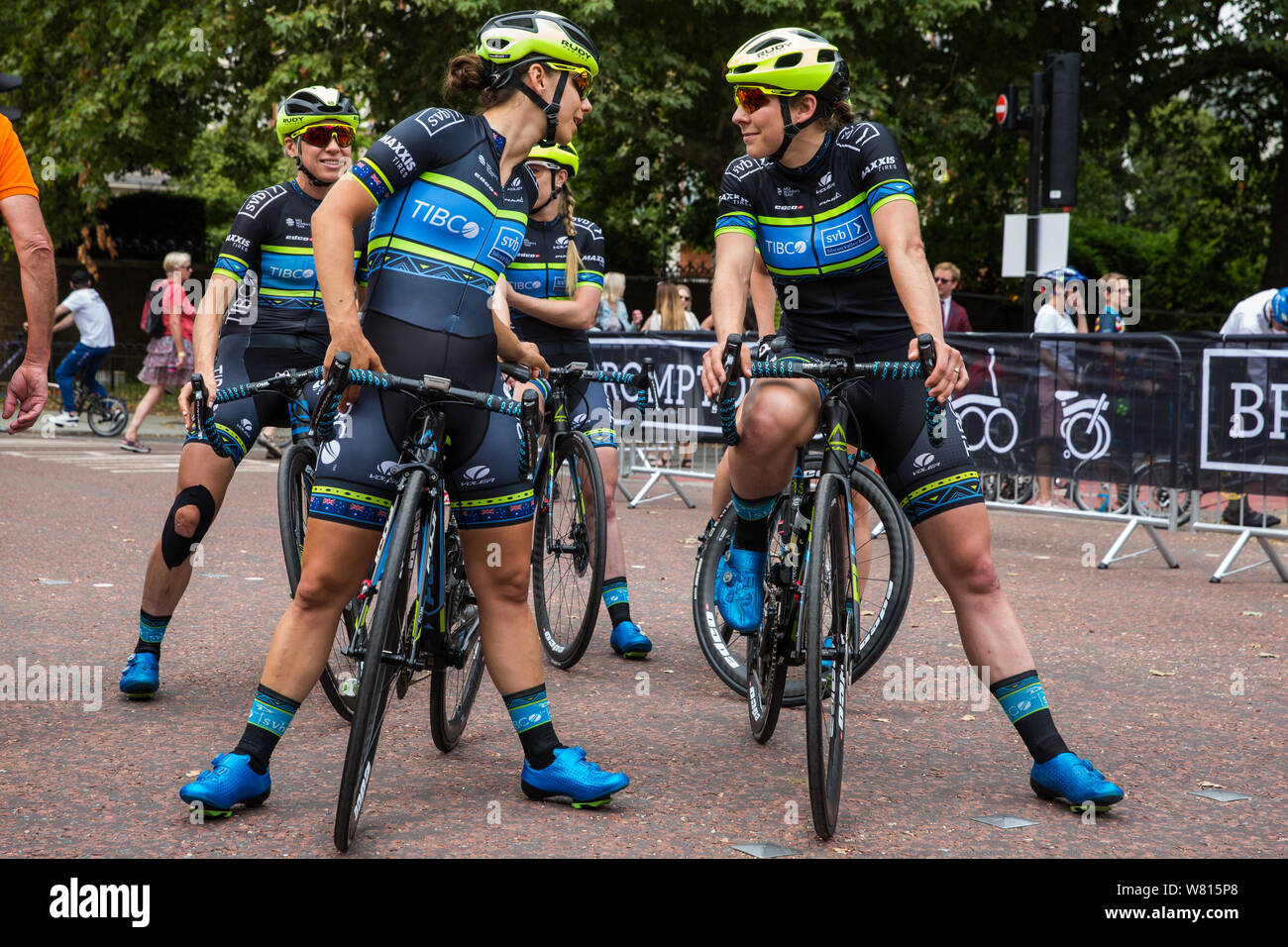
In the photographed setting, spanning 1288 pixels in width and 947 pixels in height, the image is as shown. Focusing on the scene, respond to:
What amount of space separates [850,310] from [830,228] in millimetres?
254

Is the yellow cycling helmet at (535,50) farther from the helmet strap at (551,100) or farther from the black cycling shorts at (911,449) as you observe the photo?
the black cycling shorts at (911,449)

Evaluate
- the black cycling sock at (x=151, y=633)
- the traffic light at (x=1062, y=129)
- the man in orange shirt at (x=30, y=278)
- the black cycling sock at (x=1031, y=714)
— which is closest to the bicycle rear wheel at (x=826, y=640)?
the black cycling sock at (x=1031, y=714)

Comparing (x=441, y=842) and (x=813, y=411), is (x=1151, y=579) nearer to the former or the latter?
(x=813, y=411)

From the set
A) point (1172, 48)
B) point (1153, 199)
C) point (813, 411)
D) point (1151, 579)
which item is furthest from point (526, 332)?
point (1153, 199)

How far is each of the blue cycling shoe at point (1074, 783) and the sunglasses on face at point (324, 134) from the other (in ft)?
10.6

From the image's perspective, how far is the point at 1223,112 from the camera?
84.0ft

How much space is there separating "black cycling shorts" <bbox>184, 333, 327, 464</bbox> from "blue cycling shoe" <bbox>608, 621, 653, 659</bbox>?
1641 millimetres

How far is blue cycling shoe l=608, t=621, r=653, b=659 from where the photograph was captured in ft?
20.2

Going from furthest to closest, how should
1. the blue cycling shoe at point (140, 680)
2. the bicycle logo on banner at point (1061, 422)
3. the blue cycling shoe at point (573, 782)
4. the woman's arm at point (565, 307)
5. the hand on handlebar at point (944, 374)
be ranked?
the bicycle logo on banner at point (1061, 422), the woman's arm at point (565, 307), the blue cycling shoe at point (140, 680), the blue cycling shoe at point (573, 782), the hand on handlebar at point (944, 374)

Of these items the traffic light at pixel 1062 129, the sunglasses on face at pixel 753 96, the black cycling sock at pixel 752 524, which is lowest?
the black cycling sock at pixel 752 524

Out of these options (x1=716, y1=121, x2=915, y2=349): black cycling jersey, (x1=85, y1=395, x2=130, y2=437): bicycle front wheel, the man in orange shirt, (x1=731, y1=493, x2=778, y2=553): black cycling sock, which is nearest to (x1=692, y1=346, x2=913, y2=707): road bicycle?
(x1=731, y1=493, x2=778, y2=553): black cycling sock

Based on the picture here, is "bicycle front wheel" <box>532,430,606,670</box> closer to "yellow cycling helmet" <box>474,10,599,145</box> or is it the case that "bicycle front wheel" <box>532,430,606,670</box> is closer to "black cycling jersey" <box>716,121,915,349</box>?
"black cycling jersey" <box>716,121,915,349</box>

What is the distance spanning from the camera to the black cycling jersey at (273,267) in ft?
17.6

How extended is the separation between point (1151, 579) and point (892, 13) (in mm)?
12656
